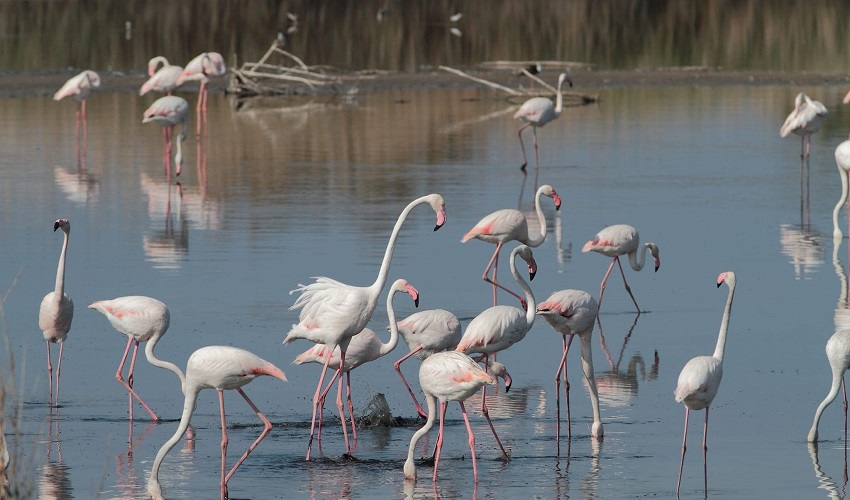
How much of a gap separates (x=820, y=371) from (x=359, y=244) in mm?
5159

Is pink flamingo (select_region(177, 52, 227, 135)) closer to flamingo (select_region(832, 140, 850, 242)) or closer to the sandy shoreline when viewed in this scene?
the sandy shoreline

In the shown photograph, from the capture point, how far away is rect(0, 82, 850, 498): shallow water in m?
7.64

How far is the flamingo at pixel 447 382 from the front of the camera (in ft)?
23.9

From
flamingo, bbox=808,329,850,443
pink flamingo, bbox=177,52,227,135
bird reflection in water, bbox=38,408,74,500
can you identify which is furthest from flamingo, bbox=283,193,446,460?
pink flamingo, bbox=177,52,227,135

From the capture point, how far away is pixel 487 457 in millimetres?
7848

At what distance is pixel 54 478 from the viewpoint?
23.9 ft

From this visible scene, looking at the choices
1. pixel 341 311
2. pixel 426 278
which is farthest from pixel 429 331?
pixel 426 278

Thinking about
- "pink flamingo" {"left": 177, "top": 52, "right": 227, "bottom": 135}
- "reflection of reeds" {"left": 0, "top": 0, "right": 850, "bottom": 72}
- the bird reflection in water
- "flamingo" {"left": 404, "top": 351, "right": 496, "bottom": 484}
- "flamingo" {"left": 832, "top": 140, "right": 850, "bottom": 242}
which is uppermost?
"reflection of reeds" {"left": 0, "top": 0, "right": 850, "bottom": 72}

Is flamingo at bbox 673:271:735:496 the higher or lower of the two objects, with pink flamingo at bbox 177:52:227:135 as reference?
lower

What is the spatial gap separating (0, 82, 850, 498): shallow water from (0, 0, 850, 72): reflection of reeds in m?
8.82


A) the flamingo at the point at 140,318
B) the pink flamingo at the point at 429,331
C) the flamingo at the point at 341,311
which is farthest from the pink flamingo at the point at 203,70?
the flamingo at the point at 341,311

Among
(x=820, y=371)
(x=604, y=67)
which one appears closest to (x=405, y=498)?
(x=820, y=371)

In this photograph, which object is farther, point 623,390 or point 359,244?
point 359,244

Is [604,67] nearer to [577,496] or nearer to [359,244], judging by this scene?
[359,244]
